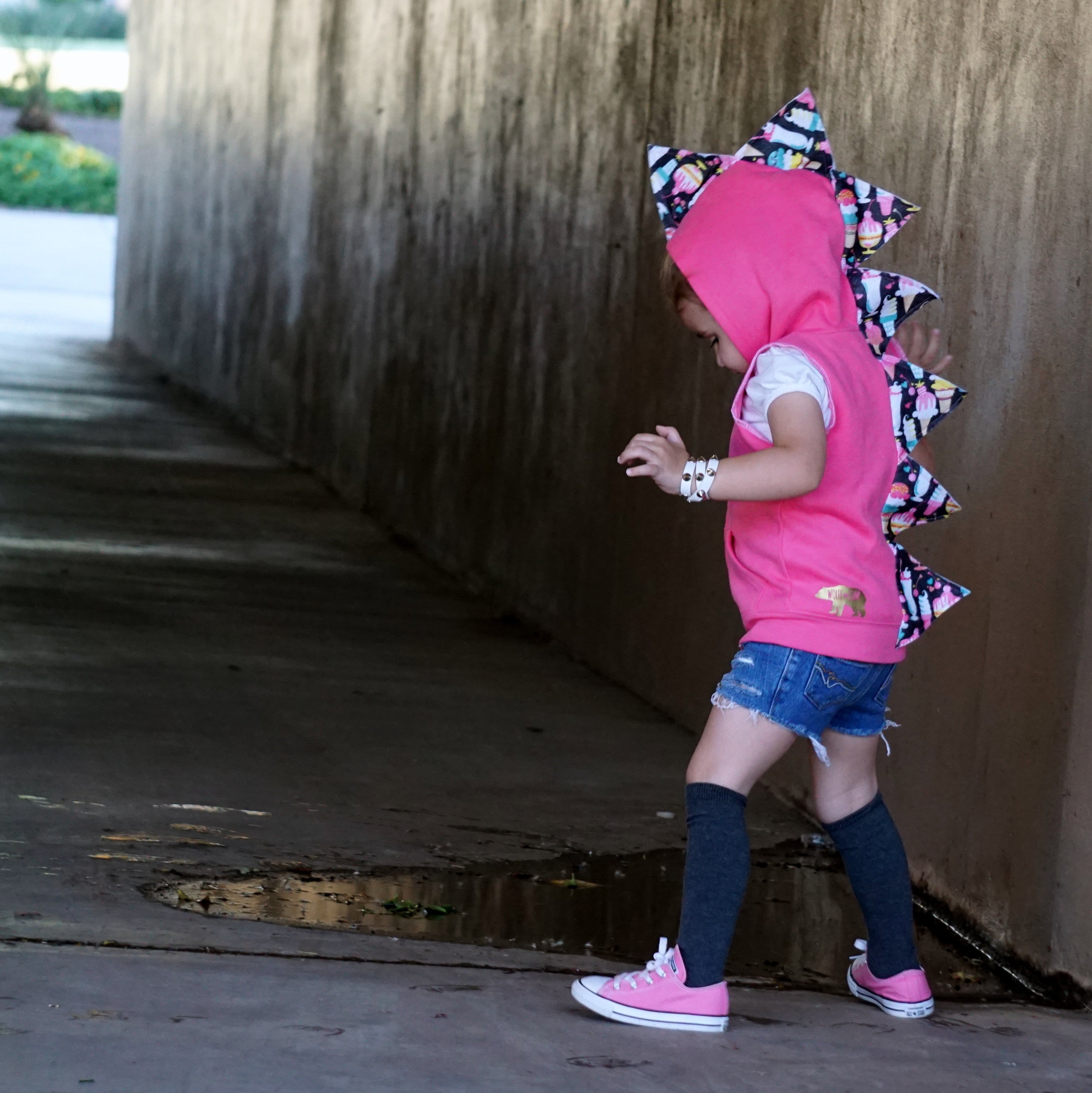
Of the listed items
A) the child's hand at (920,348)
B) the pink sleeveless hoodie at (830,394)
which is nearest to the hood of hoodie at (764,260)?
the pink sleeveless hoodie at (830,394)

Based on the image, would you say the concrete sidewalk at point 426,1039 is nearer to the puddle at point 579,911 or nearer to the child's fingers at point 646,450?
the puddle at point 579,911

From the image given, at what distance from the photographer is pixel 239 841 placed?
156 inches

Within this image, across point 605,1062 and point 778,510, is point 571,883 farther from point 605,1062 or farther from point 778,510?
point 778,510

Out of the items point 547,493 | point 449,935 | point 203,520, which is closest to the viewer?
point 449,935

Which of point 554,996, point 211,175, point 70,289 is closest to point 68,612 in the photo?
point 554,996

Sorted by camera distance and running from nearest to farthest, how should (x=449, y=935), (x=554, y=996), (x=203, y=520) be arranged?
(x=554, y=996) → (x=449, y=935) → (x=203, y=520)

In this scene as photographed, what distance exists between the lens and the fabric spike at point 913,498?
301cm

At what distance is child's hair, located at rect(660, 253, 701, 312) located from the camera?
289 cm

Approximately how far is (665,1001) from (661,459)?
0.86 metres

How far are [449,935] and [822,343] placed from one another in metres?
1.38

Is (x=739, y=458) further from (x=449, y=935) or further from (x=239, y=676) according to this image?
(x=239, y=676)

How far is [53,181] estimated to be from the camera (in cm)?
4244

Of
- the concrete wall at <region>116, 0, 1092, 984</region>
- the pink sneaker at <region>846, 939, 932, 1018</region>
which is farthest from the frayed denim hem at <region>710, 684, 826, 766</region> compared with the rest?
the concrete wall at <region>116, 0, 1092, 984</region>

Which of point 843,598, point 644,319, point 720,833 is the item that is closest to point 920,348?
point 843,598
